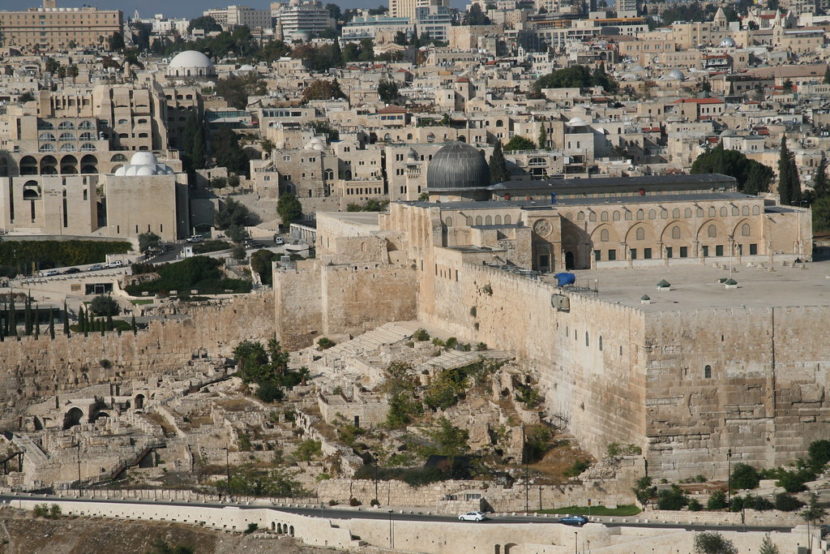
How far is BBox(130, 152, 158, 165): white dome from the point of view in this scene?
293 feet

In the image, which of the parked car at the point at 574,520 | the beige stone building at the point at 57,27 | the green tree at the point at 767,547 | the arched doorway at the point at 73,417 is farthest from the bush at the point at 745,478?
the beige stone building at the point at 57,27

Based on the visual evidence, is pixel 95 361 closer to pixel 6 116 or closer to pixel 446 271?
pixel 446 271

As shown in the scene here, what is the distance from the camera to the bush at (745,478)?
41312mm

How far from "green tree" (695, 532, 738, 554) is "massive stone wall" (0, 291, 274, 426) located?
24140 mm

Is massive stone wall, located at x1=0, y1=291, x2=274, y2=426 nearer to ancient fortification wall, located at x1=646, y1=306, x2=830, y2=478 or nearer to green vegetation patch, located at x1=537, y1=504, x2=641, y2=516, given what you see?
ancient fortification wall, located at x1=646, y1=306, x2=830, y2=478

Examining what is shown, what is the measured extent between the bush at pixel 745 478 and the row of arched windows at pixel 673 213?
15.1m

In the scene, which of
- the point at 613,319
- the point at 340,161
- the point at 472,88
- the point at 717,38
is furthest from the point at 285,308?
the point at 717,38

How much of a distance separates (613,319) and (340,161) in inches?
1969

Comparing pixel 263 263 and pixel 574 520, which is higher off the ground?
pixel 574 520

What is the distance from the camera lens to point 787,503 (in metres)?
39.7

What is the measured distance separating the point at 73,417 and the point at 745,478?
66.1ft

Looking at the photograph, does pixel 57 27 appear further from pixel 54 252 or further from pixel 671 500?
pixel 671 500

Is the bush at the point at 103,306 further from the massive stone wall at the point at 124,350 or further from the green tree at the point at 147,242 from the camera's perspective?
the green tree at the point at 147,242

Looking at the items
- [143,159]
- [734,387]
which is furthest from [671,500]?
[143,159]
